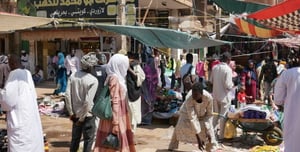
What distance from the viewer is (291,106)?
15.9 feet

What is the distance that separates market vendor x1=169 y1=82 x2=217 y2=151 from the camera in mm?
6793

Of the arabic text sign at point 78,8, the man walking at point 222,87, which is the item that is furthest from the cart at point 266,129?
the arabic text sign at point 78,8

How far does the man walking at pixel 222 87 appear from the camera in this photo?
28.3 ft

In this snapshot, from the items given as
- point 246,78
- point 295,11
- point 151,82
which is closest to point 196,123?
point 295,11

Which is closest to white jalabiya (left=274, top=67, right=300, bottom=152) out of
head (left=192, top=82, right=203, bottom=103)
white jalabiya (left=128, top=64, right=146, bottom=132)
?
head (left=192, top=82, right=203, bottom=103)

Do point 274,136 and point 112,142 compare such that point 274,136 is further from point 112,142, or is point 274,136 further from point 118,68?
point 112,142

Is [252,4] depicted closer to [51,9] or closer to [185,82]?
[185,82]

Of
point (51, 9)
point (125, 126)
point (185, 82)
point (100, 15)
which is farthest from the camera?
point (51, 9)

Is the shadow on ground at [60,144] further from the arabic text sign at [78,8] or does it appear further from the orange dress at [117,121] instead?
the arabic text sign at [78,8]

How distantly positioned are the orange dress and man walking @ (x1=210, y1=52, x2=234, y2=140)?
2960 mm

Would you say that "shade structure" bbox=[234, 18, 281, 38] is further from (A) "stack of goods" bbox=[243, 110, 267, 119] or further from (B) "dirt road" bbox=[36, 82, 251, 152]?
(B) "dirt road" bbox=[36, 82, 251, 152]

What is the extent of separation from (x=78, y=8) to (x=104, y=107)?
36.1ft

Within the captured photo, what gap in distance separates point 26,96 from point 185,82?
18.3 ft

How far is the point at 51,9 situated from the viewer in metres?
17.1
